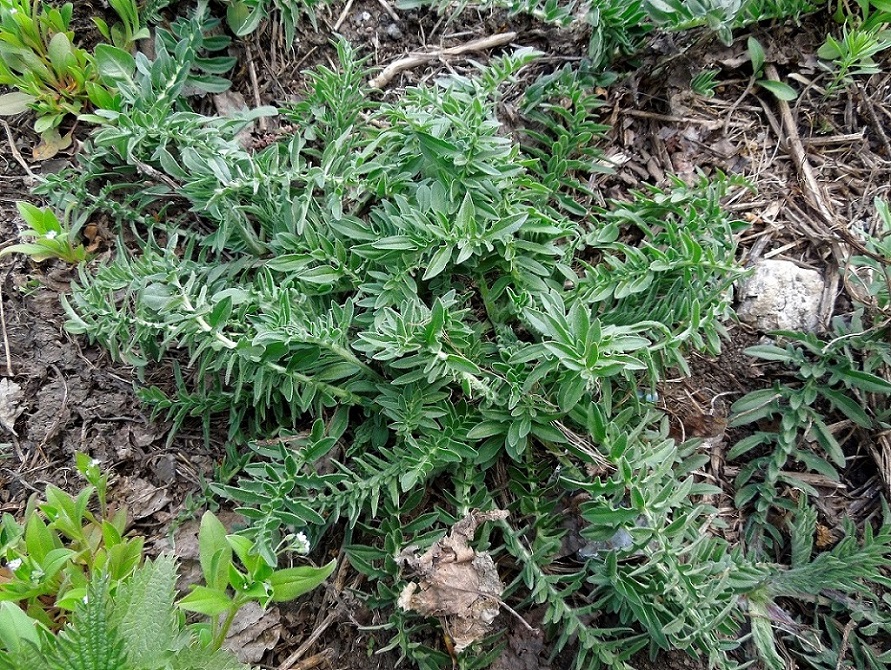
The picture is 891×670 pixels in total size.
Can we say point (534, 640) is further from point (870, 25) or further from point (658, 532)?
point (870, 25)

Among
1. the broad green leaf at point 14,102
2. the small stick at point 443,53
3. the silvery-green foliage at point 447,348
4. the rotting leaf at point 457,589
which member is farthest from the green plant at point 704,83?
the broad green leaf at point 14,102

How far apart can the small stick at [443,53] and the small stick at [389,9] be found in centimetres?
26

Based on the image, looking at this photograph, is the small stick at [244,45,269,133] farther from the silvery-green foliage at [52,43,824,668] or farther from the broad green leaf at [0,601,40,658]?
the broad green leaf at [0,601,40,658]

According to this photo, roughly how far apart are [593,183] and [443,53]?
1.00 metres

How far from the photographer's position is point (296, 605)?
8.33ft

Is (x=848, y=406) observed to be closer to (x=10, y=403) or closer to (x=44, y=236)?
(x=44, y=236)

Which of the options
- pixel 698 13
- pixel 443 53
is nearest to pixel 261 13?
pixel 443 53

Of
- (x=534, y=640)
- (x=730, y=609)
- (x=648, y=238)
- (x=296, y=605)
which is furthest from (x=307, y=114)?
(x=730, y=609)

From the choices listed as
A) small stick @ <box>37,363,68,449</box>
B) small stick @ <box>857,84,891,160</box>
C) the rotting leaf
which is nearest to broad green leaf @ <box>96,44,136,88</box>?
small stick @ <box>37,363,68,449</box>

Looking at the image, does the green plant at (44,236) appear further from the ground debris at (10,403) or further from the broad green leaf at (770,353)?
the broad green leaf at (770,353)

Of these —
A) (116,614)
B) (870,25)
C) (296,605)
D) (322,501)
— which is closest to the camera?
(116,614)

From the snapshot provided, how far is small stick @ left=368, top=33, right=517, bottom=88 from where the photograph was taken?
10.4ft

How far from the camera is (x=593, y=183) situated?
3.05 metres

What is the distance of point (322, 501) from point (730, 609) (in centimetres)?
148
